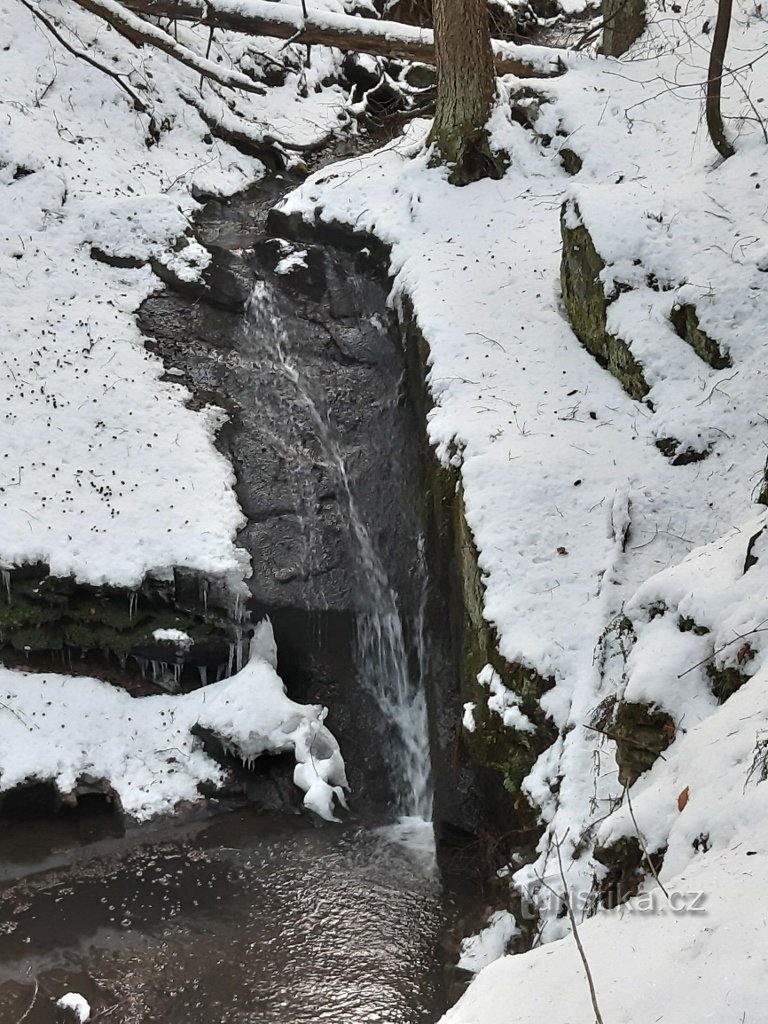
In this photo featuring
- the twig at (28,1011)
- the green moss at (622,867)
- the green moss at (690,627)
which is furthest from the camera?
the twig at (28,1011)

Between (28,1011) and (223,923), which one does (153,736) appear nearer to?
(223,923)

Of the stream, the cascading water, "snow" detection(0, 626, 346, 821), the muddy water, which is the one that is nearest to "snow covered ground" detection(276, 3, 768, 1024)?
the stream

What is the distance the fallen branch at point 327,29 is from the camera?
1104 centimetres

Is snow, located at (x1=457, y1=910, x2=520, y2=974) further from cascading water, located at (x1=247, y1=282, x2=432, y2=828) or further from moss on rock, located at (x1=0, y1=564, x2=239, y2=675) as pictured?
moss on rock, located at (x1=0, y1=564, x2=239, y2=675)

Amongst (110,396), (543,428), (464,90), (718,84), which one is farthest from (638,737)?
(464,90)

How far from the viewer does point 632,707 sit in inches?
169

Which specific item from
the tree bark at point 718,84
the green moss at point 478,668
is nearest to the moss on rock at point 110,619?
the green moss at point 478,668

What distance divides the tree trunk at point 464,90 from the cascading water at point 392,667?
3.79 m

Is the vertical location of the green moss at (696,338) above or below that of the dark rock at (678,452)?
above

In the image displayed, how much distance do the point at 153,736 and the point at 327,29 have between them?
8.47 metres

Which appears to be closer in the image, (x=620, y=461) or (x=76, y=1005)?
(x=76, y=1005)

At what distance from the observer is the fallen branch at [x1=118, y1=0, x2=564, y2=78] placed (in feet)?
36.2

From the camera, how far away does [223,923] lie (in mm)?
6230

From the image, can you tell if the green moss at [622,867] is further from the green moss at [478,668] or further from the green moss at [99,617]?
the green moss at [99,617]
